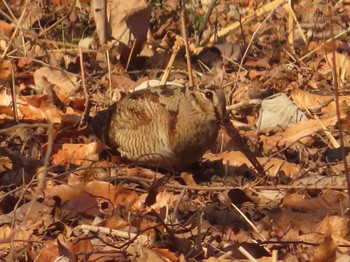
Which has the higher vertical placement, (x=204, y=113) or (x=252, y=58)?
(x=204, y=113)

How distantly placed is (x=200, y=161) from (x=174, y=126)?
361 mm

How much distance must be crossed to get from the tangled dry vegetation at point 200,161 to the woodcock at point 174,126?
0.09m

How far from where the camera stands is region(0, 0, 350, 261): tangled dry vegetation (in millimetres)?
3867

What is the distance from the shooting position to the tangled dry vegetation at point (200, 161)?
3.87 metres

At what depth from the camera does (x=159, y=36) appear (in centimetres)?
716

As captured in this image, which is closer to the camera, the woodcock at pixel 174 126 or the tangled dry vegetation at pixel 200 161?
the tangled dry vegetation at pixel 200 161

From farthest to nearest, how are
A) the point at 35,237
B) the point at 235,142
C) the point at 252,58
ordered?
1. the point at 252,58
2. the point at 235,142
3. the point at 35,237

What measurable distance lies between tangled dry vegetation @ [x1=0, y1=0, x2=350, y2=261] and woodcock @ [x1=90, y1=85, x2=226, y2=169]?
0.09 metres

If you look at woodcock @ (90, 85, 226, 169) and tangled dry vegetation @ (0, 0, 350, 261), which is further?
woodcock @ (90, 85, 226, 169)

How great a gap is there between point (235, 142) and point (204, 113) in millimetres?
245

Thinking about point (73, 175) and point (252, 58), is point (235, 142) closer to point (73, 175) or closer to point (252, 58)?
point (73, 175)

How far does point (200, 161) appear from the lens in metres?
5.14

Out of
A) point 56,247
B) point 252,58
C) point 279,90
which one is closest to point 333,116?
point 279,90

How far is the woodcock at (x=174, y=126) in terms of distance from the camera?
4832mm
